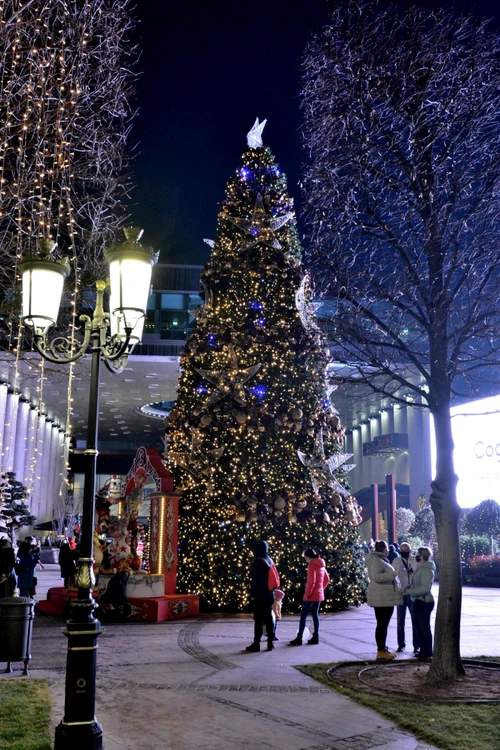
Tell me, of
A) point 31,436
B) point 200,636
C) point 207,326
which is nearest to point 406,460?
point 31,436

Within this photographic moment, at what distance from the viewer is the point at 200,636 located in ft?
37.7

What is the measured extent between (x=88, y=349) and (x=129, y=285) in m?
0.87

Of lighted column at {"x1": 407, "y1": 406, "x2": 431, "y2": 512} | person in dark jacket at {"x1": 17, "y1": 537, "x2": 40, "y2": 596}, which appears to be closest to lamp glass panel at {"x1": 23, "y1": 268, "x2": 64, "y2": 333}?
person in dark jacket at {"x1": 17, "y1": 537, "x2": 40, "y2": 596}

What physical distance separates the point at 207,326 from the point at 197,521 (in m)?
4.32

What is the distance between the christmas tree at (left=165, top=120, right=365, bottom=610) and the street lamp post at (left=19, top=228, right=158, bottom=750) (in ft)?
26.6

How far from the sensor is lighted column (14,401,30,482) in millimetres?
39531

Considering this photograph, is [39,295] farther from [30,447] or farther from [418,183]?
[30,447]

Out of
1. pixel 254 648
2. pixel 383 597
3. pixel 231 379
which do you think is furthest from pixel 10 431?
pixel 383 597

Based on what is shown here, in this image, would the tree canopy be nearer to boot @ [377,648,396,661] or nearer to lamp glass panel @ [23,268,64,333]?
boot @ [377,648,396,661]

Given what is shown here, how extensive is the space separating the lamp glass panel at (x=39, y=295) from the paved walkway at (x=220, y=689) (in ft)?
11.8

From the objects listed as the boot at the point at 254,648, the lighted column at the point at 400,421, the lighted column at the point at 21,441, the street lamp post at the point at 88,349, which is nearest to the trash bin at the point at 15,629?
the street lamp post at the point at 88,349

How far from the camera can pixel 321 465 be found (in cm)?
1473

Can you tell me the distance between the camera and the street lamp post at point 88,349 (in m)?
5.23

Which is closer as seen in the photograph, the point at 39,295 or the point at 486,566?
the point at 39,295
